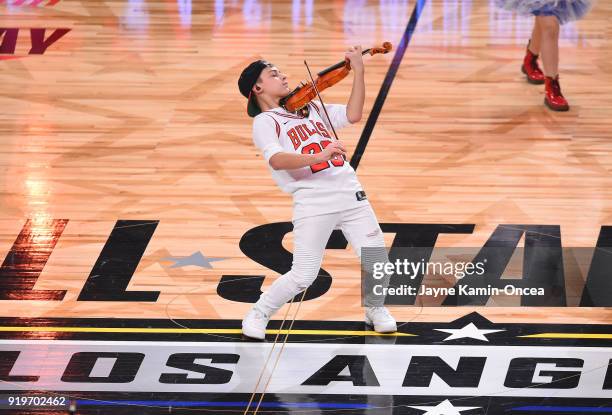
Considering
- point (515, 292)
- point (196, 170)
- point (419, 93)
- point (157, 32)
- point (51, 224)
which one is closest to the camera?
point (515, 292)

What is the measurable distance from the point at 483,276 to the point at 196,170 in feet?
7.54

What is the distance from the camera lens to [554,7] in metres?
8.48

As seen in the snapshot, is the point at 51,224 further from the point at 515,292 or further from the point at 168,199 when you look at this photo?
the point at 515,292

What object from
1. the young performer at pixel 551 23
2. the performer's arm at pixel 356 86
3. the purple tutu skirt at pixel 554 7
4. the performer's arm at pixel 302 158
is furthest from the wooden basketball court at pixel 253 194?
the performer's arm at pixel 356 86

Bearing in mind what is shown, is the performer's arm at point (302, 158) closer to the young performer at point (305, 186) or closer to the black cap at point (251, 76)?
the young performer at point (305, 186)

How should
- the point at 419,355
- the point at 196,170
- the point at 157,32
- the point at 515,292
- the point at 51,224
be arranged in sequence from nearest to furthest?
the point at 419,355 → the point at 515,292 → the point at 51,224 → the point at 196,170 → the point at 157,32

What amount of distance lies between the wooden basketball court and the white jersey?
697 millimetres

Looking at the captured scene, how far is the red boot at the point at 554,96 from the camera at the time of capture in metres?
8.50

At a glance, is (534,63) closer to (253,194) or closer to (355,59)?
(253,194)

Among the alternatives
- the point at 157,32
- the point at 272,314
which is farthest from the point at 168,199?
the point at 157,32

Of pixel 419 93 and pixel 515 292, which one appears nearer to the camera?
pixel 515 292

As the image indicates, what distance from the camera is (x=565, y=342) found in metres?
5.57

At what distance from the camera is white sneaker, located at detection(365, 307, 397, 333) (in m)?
5.66

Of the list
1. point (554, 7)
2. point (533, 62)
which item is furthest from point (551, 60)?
point (533, 62)
